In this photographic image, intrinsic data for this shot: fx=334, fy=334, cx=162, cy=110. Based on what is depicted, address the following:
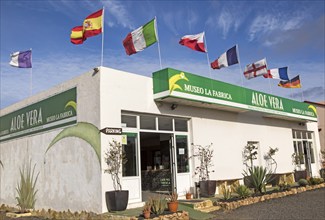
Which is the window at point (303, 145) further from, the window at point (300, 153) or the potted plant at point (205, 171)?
the potted plant at point (205, 171)

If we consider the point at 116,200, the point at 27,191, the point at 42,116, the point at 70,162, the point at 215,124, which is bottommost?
the point at 116,200

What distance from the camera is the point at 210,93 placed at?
12398 mm

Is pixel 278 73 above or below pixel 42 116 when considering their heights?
above

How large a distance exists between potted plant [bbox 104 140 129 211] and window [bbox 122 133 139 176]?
43 cm

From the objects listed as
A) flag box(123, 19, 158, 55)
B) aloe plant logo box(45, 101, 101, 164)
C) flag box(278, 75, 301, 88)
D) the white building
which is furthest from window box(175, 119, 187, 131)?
flag box(278, 75, 301, 88)

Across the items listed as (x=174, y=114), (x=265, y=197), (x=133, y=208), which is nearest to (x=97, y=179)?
(x=133, y=208)

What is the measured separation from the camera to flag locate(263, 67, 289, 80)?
59.2ft

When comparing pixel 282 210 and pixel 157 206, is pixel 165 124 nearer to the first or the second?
pixel 157 206

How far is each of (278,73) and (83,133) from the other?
39.5ft

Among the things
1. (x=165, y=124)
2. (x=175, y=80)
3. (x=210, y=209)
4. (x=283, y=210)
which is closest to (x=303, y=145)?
(x=283, y=210)

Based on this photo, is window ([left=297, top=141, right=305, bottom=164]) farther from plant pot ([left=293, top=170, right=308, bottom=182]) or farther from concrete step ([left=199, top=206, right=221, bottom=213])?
concrete step ([left=199, top=206, right=221, bottom=213])

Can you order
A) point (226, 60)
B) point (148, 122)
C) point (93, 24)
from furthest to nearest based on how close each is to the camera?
point (226, 60)
point (148, 122)
point (93, 24)

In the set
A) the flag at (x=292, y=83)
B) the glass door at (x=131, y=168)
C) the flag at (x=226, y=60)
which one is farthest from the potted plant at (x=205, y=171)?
the flag at (x=292, y=83)

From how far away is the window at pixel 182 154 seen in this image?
12.2 m
